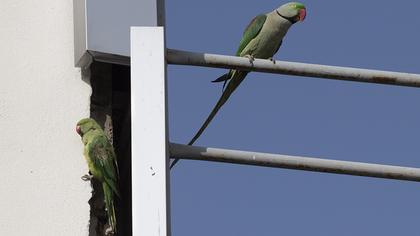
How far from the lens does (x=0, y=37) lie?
4410 mm

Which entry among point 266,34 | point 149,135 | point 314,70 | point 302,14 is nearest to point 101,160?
point 314,70

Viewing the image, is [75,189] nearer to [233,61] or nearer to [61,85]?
[61,85]

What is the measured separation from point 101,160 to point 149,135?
1694 mm

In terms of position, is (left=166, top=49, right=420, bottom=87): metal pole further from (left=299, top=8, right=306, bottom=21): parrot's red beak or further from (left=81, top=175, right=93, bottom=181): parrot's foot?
(left=299, top=8, right=306, bottom=21): parrot's red beak

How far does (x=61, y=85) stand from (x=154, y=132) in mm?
1680

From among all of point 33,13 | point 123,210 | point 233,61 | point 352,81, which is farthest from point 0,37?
point 352,81

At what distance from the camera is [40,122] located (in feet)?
14.0

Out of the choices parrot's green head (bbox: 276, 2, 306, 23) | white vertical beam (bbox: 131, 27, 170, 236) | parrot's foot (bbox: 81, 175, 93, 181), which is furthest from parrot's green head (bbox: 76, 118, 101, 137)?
parrot's green head (bbox: 276, 2, 306, 23)

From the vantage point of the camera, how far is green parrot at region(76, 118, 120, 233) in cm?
426

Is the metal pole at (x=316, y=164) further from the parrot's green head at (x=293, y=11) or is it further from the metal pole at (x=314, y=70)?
the parrot's green head at (x=293, y=11)

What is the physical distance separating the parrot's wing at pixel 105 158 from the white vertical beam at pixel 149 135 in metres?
1.45

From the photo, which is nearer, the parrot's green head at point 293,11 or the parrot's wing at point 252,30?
the parrot's wing at point 252,30

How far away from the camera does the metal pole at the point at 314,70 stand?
344 cm

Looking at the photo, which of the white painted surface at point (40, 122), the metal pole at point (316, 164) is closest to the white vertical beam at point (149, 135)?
the metal pole at point (316, 164)
